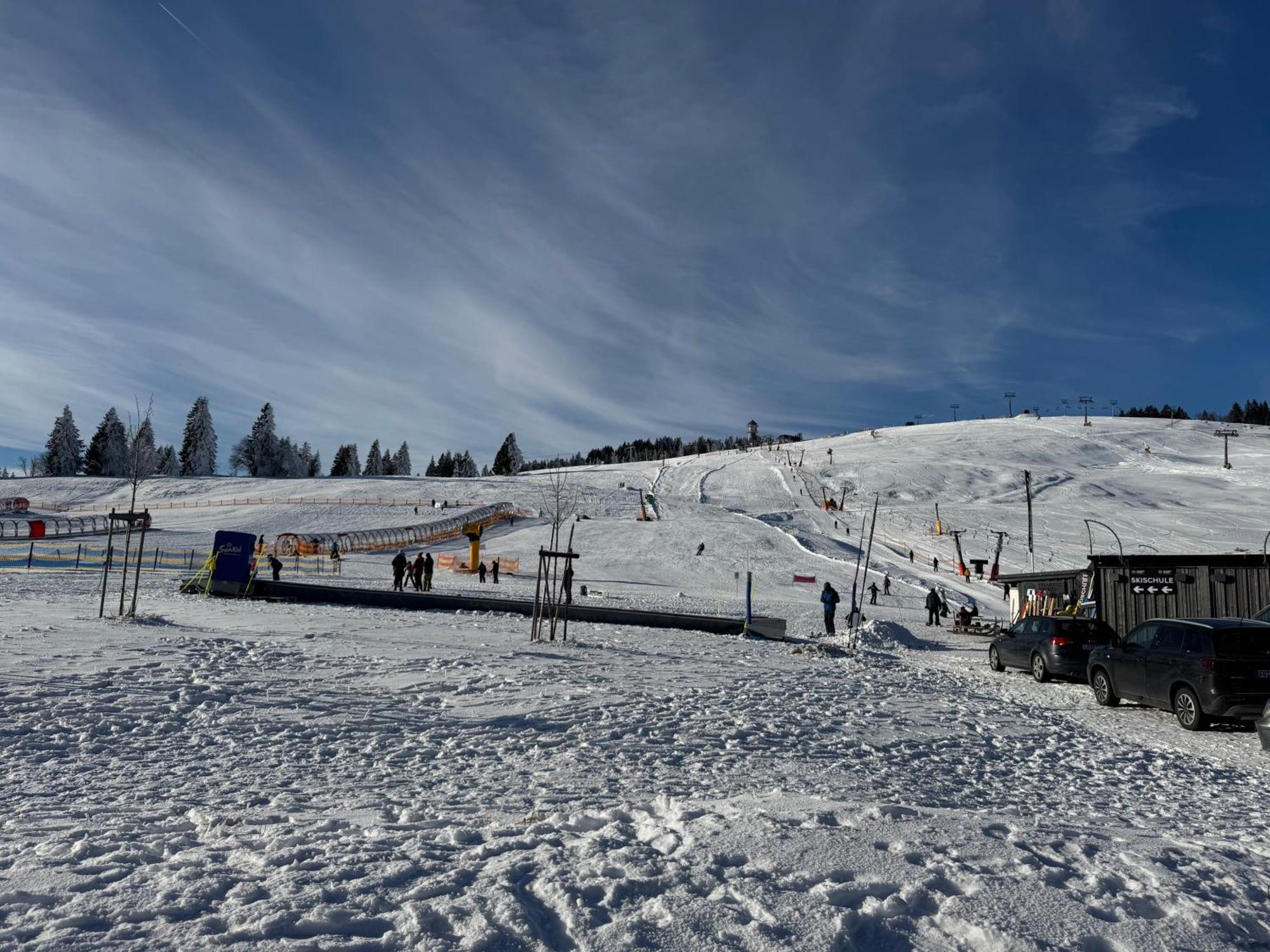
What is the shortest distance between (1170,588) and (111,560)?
36.0m

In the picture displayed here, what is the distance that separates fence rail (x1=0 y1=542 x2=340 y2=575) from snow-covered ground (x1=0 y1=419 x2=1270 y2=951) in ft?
59.7

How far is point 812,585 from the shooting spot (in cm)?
4162

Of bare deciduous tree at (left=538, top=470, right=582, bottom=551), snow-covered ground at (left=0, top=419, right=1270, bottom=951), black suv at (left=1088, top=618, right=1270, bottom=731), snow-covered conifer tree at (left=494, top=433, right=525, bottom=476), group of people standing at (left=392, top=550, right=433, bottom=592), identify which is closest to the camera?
snow-covered ground at (left=0, top=419, right=1270, bottom=951)

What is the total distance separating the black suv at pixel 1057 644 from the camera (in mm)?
15661

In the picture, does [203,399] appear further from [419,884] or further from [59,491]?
[419,884]

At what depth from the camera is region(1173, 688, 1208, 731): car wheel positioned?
35.7ft

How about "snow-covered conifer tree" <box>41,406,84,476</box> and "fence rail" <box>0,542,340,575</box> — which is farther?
"snow-covered conifer tree" <box>41,406,84,476</box>

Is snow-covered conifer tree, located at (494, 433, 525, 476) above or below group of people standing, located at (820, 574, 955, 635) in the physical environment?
above

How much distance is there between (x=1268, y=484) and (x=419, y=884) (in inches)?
5026

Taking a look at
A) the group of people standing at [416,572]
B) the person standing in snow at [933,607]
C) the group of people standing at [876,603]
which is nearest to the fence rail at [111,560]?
the group of people standing at [416,572]

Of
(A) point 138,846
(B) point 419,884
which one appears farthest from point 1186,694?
(A) point 138,846

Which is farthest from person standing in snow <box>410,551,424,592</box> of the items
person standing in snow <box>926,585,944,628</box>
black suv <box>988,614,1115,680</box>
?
black suv <box>988,614,1115,680</box>

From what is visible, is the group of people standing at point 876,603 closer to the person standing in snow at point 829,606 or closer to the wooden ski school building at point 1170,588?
the person standing in snow at point 829,606

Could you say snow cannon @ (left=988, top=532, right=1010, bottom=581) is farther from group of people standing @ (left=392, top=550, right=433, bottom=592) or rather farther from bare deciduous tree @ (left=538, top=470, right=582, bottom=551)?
bare deciduous tree @ (left=538, top=470, right=582, bottom=551)
